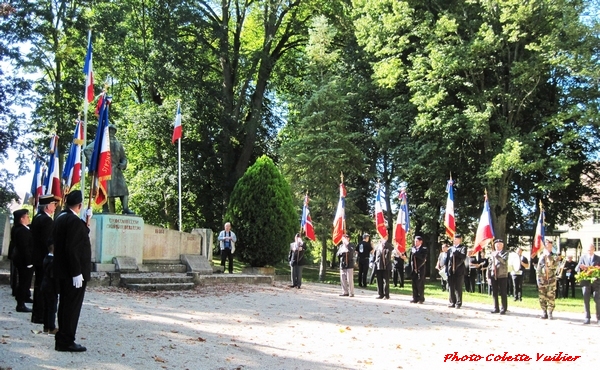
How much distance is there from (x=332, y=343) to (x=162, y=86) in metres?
24.2

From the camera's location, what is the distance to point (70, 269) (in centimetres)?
739

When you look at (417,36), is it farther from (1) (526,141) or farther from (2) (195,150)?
(2) (195,150)

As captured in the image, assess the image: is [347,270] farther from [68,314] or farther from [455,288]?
[68,314]

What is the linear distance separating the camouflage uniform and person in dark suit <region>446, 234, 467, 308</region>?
2.31m

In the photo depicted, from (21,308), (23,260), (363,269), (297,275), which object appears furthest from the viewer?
(363,269)

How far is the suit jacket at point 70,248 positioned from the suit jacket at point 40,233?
84.7 inches

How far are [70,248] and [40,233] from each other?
258 cm

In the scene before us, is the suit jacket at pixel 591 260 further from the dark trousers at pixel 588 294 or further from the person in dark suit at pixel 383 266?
the person in dark suit at pixel 383 266

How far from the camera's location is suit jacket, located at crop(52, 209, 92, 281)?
7.39 metres

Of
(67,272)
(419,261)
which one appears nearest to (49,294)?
(67,272)

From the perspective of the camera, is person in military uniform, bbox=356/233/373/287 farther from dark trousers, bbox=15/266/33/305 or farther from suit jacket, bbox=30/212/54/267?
suit jacket, bbox=30/212/54/267

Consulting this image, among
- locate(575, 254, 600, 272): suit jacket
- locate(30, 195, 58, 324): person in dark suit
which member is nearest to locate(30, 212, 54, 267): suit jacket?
locate(30, 195, 58, 324): person in dark suit

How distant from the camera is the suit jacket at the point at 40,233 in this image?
9.52m

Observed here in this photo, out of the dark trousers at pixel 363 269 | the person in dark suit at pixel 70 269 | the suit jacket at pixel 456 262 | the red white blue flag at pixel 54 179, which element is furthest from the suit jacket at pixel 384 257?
the person in dark suit at pixel 70 269
